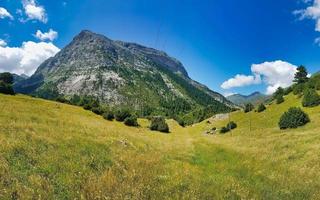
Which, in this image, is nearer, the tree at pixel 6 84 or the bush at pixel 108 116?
the tree at pixel 6 84

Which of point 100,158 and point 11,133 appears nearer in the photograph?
point 100,158

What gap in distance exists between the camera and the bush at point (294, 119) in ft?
179

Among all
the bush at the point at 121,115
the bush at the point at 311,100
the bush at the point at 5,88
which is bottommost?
the bush at the point at 121,115

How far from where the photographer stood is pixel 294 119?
55.0m

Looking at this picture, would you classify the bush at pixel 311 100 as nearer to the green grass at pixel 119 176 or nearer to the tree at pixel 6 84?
the green grass at pixel 119 176

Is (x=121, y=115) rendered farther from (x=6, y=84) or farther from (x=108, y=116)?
(x=6, y=84)

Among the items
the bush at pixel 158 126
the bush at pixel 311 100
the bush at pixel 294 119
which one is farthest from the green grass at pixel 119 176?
the bush at pixel 158 126

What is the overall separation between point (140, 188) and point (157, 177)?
3867 millimetres

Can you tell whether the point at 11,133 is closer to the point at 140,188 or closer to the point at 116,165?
the point at 116,165

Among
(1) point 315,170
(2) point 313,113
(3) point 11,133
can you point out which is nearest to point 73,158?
(3) point 11,133

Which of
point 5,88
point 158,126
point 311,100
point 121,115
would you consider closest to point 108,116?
point 121,115

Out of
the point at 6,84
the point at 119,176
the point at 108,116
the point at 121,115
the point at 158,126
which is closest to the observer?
the point at 119,176

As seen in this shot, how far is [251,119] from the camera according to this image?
7975 cm

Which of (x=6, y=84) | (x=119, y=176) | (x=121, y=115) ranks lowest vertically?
(x=119, y=176)
